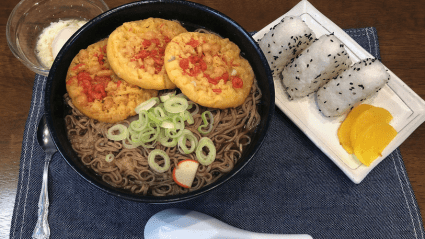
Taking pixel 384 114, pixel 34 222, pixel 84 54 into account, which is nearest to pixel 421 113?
pixel 384 114

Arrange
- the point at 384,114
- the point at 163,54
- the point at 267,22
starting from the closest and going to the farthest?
the point at 163,54, the point at 384,114, the point at 267,22

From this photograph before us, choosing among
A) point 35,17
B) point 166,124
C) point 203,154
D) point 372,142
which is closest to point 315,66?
point 372,142

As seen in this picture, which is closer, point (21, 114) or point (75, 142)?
point (75, 142)

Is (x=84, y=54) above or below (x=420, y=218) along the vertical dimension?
above

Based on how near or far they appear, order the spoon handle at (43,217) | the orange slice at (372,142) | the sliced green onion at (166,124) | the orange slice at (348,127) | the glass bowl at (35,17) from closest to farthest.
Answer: the sliced green onion at (166,124) → the spoon handle at (43,217) → the orange slice at (372,142) → the orange slice at (348,127) → the glass bowl at (35,17)

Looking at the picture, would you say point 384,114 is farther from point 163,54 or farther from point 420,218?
point 163,54

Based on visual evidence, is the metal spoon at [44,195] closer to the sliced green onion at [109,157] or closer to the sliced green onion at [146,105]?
the sliced green onion at [109,157]

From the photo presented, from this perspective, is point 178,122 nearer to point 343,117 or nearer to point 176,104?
point 176,104

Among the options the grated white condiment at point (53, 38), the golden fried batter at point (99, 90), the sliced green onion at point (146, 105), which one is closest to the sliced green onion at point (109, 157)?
the golden fried batter at point (99, 90)
